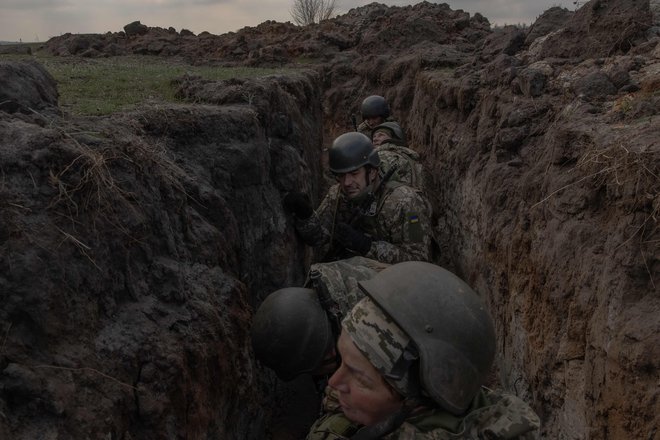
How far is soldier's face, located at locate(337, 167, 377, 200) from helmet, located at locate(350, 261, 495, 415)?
10.8ft

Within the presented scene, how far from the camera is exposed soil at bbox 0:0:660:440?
2.44 metres

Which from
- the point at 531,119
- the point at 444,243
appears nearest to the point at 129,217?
the point at 531,119

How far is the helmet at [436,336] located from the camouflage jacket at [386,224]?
3005 millimetres

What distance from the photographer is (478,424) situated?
2.42 m

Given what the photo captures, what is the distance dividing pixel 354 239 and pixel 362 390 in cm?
321

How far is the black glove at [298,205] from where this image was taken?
5301mm

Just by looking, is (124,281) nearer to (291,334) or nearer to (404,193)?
(291,334)

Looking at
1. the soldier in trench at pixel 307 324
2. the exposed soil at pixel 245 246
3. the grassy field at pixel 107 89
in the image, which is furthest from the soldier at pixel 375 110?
the soldier in trench at pixel 307 324

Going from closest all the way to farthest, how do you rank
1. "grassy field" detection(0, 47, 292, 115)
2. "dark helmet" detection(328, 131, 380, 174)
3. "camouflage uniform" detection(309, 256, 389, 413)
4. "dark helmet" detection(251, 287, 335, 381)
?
"dark helmet" detection(251, 287, 335, 381) < "camouflage uniform" detection(309, 256, 389, 413) < "grassy field" detection(0, 47, 292, 115) < "dark helmet" detection(328, 131, 380, 174)

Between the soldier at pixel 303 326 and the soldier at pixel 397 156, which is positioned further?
the soldier at pixel 397 156

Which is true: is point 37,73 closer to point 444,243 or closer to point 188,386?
point 188,386

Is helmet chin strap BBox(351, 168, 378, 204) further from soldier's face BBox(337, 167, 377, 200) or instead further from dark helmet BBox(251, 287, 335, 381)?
dark helmet BBox(251, 287, 335, 381)

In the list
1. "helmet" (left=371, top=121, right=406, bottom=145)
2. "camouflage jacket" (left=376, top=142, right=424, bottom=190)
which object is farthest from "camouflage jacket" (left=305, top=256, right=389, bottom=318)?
"helmet" (left=371, top=121, right=406, bottom=145)

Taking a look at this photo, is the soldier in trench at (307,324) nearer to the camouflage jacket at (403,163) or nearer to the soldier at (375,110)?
the camouflage jacket at (403,163)
